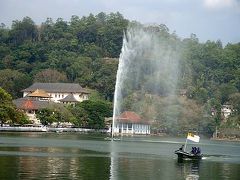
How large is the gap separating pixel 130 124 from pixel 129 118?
1976mm

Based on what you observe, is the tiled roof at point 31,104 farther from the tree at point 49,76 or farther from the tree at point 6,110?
the tree at point 49,76

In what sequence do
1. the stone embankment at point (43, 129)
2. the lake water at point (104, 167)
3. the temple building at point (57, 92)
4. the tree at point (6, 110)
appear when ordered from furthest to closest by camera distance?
1. the temple building at point (57, 92)
2. the stone embankment at point (43, 129)
3. the tree at point (6, 110)
4. the lake water at point (104, 167)

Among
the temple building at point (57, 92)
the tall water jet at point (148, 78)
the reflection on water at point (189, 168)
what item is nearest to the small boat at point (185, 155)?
the reflection on water at point (189, 168)

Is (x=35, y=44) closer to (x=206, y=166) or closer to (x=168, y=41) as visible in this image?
(x=168, y=41)

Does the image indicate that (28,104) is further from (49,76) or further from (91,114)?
(49,76)

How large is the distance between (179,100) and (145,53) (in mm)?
12721

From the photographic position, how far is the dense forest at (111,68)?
12903 centimetres

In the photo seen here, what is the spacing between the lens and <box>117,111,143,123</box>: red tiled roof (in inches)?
4882

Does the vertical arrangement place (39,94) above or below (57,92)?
below

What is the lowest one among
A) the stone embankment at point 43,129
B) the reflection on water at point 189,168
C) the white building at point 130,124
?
the reflection on water at point 189,168

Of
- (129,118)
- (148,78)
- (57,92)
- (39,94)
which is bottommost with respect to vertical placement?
(129,118)

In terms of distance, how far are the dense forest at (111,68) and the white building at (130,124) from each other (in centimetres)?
258

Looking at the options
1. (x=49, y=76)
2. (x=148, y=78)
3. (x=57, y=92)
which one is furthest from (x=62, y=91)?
(x=148, y=78)

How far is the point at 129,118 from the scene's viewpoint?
4897 inches
